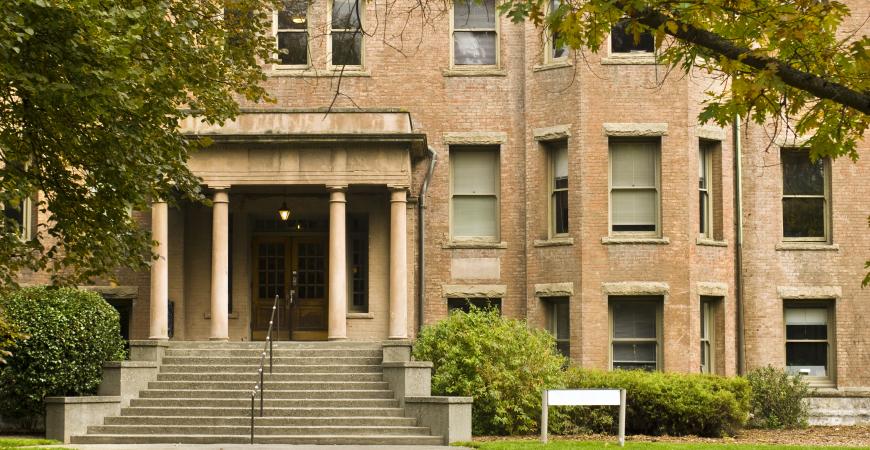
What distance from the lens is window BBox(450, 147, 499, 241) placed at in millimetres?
25891

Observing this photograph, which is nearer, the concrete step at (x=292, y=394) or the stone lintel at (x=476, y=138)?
the concrete step at (x=292, y=394)

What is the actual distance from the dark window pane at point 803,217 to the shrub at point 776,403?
357 centimetres

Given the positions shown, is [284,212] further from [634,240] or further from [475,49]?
[634,240]

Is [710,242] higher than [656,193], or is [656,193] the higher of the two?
[656,193]

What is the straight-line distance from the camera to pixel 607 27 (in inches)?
A: 417

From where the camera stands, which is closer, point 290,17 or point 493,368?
point 493,368

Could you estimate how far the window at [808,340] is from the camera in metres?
26.0

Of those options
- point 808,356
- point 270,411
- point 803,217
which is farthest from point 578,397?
point 803,217

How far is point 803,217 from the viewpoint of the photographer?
2633 cm

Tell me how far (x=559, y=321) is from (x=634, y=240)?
2.23 metres

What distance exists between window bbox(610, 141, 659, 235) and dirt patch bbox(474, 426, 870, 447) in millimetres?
4576

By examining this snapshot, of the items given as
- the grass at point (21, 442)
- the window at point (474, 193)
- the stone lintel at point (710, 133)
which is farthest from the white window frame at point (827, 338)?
the grass at point (21, 442)

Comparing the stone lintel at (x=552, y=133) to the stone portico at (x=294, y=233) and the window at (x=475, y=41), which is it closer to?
the window at (x=475, y=41)

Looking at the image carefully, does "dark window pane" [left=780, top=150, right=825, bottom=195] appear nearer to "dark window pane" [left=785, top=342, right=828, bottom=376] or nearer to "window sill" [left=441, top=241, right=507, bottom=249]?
"dark window pane" [left=785, top=342, right=828, bottom=376]
